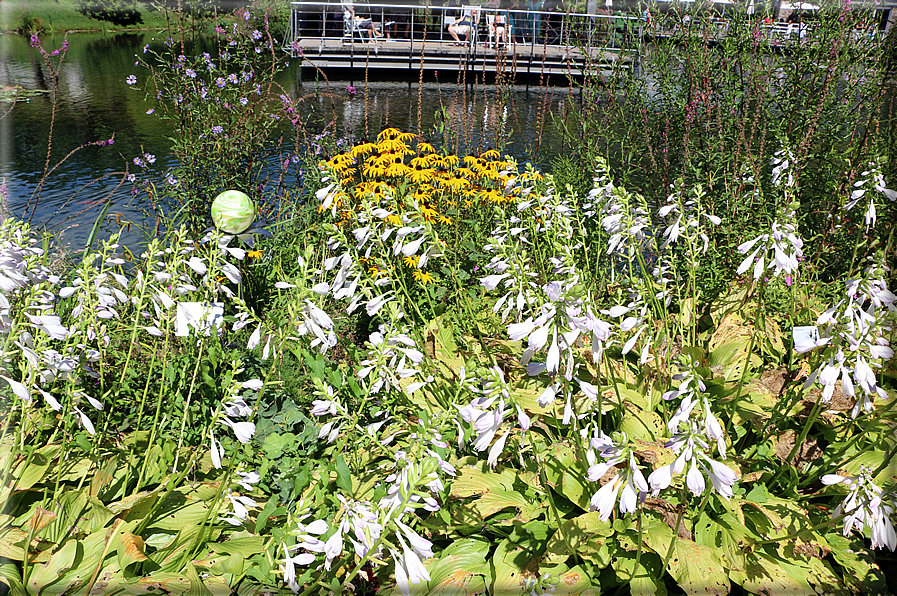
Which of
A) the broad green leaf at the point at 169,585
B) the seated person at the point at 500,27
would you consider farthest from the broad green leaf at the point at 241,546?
the seated person at the point at 500,27

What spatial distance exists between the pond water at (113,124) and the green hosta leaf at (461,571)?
2609 millimetres

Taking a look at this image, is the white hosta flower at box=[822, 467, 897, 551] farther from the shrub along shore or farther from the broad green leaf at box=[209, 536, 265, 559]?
the broad green leaf at box=[209, 536, 265, 559]

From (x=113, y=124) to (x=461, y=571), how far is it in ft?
34.4

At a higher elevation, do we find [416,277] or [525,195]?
[525,195]

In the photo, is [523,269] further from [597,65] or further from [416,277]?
[597,65]

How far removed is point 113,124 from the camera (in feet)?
31.5

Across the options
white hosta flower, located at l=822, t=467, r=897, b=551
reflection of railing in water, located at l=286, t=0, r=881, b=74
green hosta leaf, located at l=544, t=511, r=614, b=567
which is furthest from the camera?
reflection of railing in water, located at l=286, t=0, r=881, b=74

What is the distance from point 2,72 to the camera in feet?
35.6

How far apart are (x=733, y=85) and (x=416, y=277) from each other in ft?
7.45

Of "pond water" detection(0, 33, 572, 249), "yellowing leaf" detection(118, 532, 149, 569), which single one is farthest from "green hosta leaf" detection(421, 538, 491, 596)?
"pond water" detection(0, 33, 572, 249)

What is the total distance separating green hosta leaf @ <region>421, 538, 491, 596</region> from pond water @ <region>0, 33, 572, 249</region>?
2.61m

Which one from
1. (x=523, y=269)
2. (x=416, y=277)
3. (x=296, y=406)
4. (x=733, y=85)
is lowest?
(x=296, y=406)

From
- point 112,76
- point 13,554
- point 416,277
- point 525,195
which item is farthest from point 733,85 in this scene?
point 112,76

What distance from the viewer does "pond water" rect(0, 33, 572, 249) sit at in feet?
17.2
